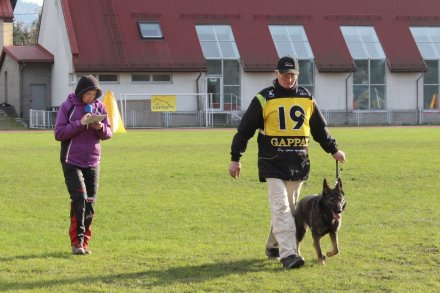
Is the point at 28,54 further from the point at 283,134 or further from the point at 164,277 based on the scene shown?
the point at 164,277

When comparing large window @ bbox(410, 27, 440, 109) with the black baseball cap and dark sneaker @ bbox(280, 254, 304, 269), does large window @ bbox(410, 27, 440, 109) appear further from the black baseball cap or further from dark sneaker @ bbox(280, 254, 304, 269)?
dark sneaker @ bbox(280, 254, 304, 269)

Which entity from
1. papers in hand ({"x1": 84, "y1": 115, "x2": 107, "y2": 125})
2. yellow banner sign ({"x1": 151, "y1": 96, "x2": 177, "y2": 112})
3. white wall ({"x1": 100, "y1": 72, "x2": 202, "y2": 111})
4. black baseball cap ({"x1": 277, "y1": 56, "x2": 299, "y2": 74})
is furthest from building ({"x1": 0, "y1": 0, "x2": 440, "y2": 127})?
black baseball cap ({"x1": 277, "y1": 56, "x2": 299, "y2": 74})

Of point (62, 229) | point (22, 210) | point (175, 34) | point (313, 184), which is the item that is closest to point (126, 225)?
point (62, 229)

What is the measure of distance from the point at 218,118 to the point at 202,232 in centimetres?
4278

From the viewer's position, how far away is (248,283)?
8180mm

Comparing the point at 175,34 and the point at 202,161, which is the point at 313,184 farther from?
the point at 175,34

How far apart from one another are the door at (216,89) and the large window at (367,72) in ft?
27.9

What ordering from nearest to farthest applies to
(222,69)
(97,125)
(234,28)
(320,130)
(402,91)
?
1. (320,130)
2. (97,125)
3. (222,69)
4. (234,28)
5. (402,91)

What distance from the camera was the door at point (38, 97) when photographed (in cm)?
5716

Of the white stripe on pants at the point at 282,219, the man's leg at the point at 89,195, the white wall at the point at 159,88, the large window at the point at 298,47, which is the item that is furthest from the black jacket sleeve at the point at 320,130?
the large window at the point at 298,47

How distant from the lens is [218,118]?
178 ft

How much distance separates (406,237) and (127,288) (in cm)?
400

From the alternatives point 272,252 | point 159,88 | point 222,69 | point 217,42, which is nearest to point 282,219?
point 272,252

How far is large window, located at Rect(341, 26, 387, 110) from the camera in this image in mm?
57344
